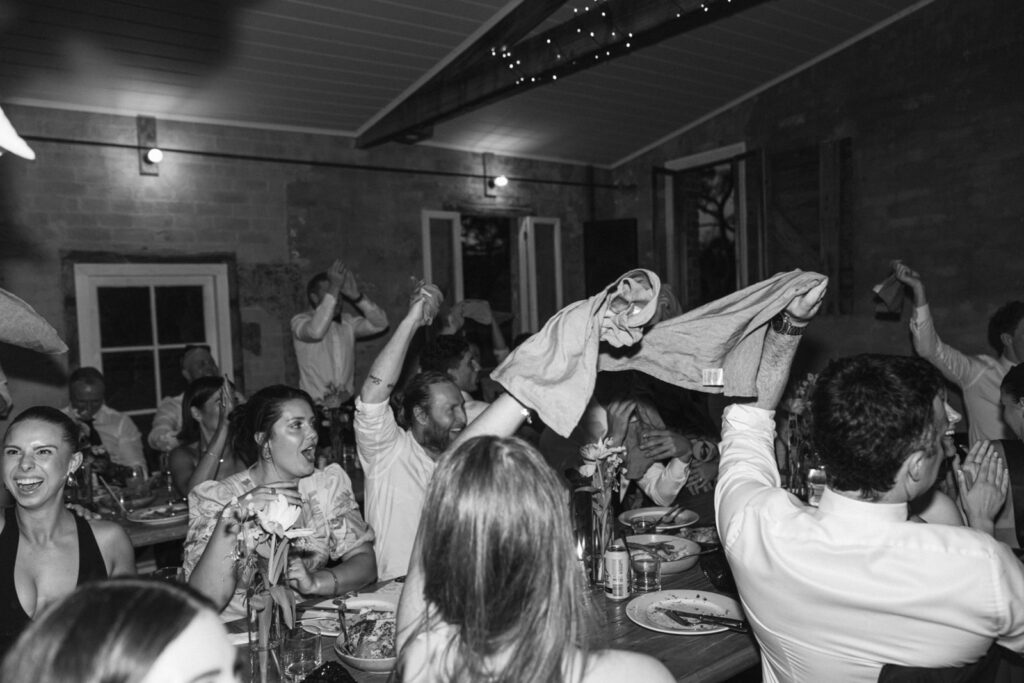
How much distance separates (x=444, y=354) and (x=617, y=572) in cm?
223

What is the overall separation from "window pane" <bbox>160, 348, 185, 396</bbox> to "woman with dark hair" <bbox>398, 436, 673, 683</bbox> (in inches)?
229

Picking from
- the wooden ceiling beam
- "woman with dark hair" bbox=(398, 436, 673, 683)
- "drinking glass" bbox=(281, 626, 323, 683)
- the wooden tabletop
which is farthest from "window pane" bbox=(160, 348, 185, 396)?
"woman with dark hair" bbox=(398, 436, 673, 683)

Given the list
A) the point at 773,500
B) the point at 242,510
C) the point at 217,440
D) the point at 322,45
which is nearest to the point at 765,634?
the point at 773,500

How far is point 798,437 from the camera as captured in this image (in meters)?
3.52

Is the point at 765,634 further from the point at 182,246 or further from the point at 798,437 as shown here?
the point at 182,246

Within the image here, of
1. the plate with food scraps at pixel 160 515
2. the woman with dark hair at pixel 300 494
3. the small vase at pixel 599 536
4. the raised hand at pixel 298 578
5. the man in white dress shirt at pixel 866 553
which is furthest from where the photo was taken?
the plate with food scraps at pixel 160 515

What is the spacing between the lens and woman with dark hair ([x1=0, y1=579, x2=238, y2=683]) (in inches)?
32.9

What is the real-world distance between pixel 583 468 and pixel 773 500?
0.81 m

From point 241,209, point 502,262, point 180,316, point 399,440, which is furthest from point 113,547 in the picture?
point 502,262

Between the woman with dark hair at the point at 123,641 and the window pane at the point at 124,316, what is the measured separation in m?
5.96

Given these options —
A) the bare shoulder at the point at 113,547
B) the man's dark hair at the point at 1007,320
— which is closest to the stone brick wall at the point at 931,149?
the man's dark hair at the point at 1007,320

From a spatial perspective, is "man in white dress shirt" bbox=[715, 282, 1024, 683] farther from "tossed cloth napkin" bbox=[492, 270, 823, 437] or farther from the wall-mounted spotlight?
the wall-mounted spotlight

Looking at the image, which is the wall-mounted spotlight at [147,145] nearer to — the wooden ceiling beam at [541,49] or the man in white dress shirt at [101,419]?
the man in white dress shirt at [101,419]

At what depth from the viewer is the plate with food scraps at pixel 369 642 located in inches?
76.1
